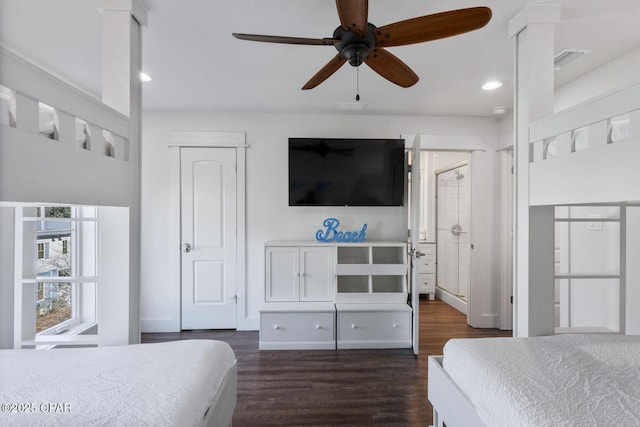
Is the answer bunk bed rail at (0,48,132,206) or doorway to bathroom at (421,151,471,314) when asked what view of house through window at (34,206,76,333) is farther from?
doorway to bathroom at (421,151,471,314)

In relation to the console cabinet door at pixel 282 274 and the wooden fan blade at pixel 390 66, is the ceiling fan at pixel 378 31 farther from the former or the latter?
the console cabinet door at pixel 282 274

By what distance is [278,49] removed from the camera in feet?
6.70

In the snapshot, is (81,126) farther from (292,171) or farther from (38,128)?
(292,171)

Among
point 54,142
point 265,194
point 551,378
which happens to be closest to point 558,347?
point 551,378

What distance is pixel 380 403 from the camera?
6.72ft

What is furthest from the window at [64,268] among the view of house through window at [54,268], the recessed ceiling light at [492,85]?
the recessed ceiling light at [492,85]

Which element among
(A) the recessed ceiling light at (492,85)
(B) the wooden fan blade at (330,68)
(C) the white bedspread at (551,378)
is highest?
(A) the recessed ceiling light at (492,85)

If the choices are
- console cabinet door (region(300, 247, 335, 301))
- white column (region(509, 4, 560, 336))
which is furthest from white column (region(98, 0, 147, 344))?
white column (region(509, 4, 560, 336))

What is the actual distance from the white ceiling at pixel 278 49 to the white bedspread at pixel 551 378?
1.72 metres

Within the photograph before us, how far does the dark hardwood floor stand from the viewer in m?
1.91

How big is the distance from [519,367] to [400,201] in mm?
2201

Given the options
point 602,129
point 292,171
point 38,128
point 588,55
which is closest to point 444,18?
point 602,129

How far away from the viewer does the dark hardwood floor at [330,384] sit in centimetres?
191

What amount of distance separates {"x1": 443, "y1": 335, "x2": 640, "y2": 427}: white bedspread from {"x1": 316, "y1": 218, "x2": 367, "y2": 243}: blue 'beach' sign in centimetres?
175
